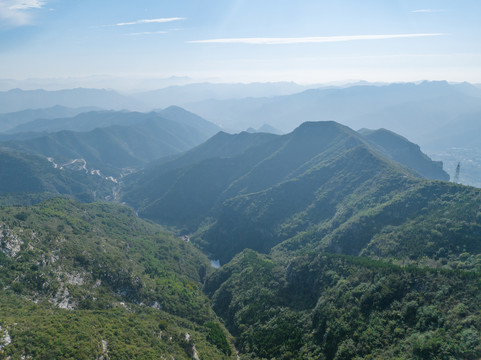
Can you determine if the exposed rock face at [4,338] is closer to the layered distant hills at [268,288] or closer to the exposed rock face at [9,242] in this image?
the layered distant hills at [268,288]

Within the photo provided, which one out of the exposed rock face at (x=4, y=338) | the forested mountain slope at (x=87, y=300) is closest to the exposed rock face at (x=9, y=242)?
the forested mountain slope at (x=87, y=300)

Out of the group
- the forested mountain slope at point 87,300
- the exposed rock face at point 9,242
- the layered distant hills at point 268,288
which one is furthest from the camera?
the exposed rock face at point 9,242

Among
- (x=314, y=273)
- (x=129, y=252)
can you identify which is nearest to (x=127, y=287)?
(x=129, y=252)

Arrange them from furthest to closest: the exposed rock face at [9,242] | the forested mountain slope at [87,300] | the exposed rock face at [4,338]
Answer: the exposed rock face at [9,242], the forested mountain slope at [87,300], the exposed rock face at [4,338]

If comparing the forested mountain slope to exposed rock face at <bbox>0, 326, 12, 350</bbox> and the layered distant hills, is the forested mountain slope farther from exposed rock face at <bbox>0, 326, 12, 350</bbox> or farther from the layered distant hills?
the layered distant hills

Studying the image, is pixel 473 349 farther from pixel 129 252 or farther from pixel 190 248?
pixel 190 248

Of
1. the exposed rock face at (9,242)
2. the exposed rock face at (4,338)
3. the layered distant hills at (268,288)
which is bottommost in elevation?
the layered distant hills at (268,288)

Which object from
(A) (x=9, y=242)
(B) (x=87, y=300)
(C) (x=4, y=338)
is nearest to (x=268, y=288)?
(B) (x=87, y=300)

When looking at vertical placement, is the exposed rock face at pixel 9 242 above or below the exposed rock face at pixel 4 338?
above

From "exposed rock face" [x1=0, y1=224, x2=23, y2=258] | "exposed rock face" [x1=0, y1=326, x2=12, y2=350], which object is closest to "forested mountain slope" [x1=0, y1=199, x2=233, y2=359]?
"exposed rock face" [x1=0, y1=326, x2=12, y2=350]

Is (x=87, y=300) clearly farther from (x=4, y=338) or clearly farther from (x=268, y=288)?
(x=268, y=288)
